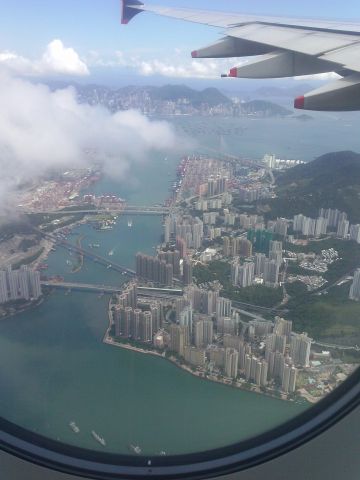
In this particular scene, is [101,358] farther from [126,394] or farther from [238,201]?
[238,201]

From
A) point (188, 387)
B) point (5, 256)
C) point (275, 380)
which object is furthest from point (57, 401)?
point (275, 380)

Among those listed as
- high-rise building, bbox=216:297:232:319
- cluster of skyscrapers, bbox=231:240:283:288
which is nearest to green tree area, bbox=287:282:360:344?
cluster of skyscrapers, bbox=231:240:283:288

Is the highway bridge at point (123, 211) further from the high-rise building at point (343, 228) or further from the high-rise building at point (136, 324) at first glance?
the high-rise building at point (343, 228)

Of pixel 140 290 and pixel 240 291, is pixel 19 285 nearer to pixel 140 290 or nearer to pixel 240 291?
pixel 140 290

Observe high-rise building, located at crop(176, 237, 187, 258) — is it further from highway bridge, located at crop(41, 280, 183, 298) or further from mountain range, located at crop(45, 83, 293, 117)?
mountain range, located at crop(45, 83, 293, 117)

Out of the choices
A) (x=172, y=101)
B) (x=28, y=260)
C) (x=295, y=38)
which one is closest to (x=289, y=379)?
(x=28, y=260)

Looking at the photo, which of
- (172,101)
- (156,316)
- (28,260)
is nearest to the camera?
(156,316)

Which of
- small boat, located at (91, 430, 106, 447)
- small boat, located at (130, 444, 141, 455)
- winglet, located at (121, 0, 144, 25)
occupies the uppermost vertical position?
winglet, located at (121, 0, 144, 25)
